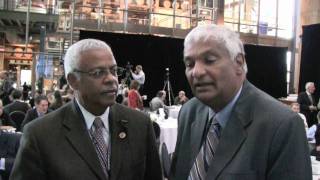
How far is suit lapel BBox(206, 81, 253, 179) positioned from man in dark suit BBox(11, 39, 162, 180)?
1.68 ft

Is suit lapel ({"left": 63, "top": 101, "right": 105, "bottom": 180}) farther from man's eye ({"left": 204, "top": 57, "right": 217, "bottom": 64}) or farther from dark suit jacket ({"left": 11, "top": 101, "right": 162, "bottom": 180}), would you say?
man's eye ({"left": 204, "top": 57, "right": 217, "bottom": 64})

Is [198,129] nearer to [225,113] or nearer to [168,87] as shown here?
[225,113]

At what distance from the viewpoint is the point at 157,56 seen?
17.8m

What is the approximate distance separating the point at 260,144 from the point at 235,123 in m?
0.14

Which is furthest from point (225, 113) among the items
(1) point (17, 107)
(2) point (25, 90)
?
(2) point (25, 90)

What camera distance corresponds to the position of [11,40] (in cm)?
1847

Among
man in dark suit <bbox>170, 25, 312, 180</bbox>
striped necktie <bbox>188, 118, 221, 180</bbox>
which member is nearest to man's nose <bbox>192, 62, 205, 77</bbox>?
man in dark suit <bbox>170, 25, 312, 180</bbox>

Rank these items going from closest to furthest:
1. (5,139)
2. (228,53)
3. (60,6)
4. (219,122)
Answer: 1. (228,53)
2. (219,122)
3. (5,139)
4. (60,6)

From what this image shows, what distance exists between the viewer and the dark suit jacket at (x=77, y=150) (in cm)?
181

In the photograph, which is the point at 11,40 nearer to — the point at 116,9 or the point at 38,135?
the point at 116,9

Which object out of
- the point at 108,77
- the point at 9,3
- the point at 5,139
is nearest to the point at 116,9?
the point at 9,3

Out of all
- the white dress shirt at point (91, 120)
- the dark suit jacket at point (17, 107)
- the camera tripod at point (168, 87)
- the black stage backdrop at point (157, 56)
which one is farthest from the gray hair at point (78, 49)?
the camera tripod at point (168, 87)

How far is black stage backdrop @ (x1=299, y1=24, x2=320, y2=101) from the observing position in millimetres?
15438

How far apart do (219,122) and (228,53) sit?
0.28m
